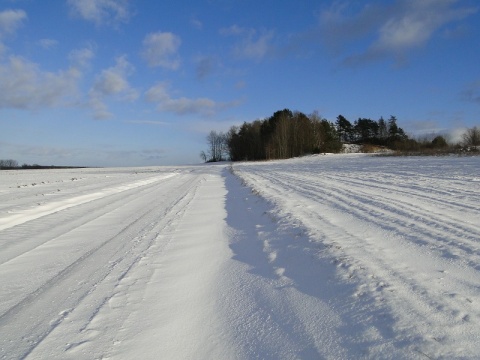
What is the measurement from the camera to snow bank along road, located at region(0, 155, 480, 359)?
341 centimetres

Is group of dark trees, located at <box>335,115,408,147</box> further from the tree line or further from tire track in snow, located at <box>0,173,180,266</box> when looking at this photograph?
tire track in snow, located at <box>0,173,180,266</box>

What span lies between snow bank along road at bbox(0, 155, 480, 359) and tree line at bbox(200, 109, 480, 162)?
5692cm

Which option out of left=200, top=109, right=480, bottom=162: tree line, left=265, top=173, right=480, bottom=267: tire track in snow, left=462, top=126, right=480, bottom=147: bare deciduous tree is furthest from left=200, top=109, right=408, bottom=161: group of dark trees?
left=265, top=173, right=480, bottom=267: tire track in snow

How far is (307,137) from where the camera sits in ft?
259

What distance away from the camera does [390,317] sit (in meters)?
3.62

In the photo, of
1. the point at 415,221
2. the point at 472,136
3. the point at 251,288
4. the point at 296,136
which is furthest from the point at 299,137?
the point at 251,288

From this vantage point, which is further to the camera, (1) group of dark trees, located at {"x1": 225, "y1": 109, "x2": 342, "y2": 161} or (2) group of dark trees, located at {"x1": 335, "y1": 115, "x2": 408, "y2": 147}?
(2) group of dark trees, located at {"x1": 335, "y1": 115, "x2": 408, "y2": 147}

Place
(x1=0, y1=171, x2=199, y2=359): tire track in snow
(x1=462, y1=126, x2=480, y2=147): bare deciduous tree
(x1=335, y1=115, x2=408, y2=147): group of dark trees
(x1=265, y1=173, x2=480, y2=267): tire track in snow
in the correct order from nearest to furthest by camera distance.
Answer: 1. (x1=0, y1=171, x2=199, y2=359): tire track in snow
2. (x1=265, y1=173, x2=480, y2=267): tire track in snow
3. (x1=462, y1=126, x2=480, y2=147): bare deciduous tree
4. (x1=335, y1=115, x2=408, y2=147): group of dark trees

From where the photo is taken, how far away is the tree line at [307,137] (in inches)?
2982

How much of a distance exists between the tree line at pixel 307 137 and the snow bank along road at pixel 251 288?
2241 inches

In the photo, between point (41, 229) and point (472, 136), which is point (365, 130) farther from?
point (41, 229)

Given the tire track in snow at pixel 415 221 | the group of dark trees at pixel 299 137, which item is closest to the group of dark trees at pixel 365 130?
the group of dark trees at pixel 299 137

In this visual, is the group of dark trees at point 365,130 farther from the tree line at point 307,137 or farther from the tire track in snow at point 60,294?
the tire track in snow at point 60,294

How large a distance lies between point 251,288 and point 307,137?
76.4 m
